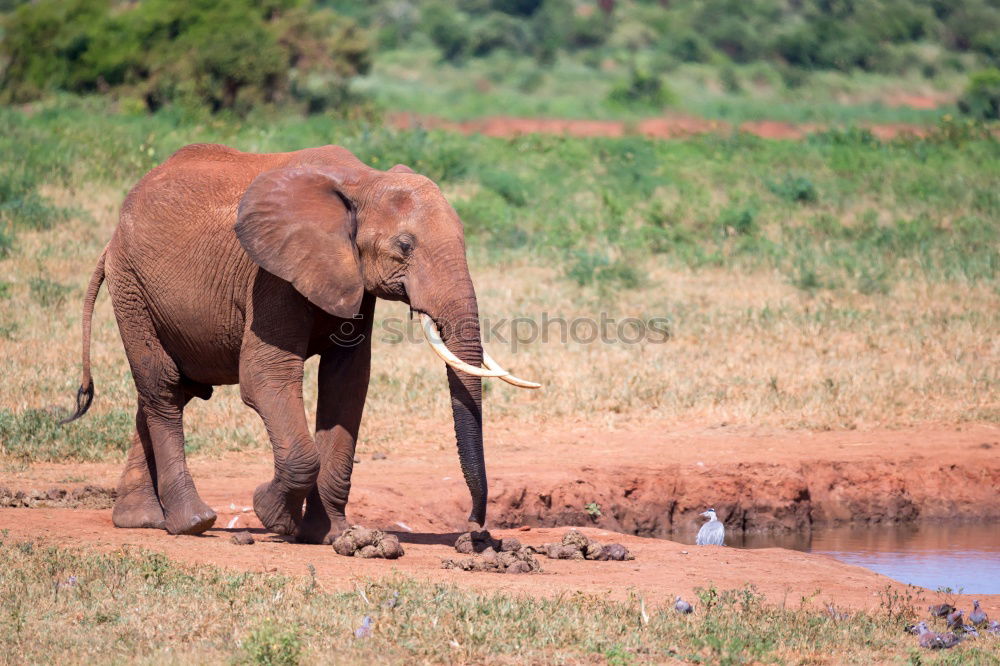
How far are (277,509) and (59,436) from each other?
10.1 ft

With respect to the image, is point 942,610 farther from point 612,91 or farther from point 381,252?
point 612,91

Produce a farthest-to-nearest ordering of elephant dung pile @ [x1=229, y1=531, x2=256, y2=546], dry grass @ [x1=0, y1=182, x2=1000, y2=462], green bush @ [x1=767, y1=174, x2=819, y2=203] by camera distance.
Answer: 1. green bush @ [x1=767, y1=174, x2=819, y2=203]
2. dry grass @ [x1=0, y1=182, x2=1000, y2=462]
3. elephant dung pile @ [x1=229, y1=531, x2=256, y2=546]

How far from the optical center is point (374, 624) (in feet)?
18.1

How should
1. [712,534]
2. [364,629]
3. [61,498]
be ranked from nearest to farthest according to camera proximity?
[364,629] < [61,498] < [712,534]

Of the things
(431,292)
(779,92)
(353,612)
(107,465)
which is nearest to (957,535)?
(431,292)

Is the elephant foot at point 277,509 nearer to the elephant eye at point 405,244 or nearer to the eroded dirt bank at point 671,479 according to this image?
the eroded dirt bank at point 671,479

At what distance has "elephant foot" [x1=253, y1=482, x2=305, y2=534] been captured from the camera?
722cm

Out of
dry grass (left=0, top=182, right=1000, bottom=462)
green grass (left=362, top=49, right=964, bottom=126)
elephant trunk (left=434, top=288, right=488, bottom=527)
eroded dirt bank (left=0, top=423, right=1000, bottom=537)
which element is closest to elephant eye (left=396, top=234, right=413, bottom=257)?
elephant trunk (left=434, top=288, right=488, bottom=527)

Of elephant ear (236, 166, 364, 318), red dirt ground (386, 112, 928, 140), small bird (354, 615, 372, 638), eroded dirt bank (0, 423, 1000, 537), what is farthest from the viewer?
red dirt ground (386, 112, 928, 140)

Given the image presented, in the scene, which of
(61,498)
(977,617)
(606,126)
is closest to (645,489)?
(977,617)

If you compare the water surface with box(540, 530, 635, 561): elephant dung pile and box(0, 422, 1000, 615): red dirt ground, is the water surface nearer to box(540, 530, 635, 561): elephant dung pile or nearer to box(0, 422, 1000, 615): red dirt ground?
box(0, 422, 1000, 615): red dirt ground

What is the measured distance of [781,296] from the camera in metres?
14.1

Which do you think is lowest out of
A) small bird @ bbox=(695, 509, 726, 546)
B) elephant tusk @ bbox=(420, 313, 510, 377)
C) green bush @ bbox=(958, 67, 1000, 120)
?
small bird @ bbox=(695, 509, 726, 546)

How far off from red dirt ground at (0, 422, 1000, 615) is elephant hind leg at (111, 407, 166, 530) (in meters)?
0.18
